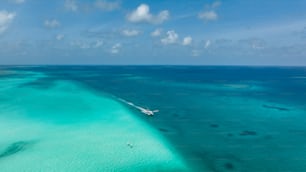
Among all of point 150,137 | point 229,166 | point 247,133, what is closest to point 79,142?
point 150,137

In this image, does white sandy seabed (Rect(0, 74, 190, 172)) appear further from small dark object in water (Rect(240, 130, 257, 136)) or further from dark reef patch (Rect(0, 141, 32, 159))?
small dark object in water (Rect(240, 130, 257, 136))

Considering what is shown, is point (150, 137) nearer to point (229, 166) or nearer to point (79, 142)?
point (79, 142)

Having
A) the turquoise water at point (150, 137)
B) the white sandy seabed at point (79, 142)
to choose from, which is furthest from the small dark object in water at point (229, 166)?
the white sandy seabed at point (79, 142)

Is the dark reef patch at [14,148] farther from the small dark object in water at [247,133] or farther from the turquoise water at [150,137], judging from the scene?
the small dark object in water at [247,133]

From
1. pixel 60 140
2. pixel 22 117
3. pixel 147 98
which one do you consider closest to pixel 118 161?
pixel 60 140

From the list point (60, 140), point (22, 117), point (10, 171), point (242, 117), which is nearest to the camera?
point (10, 171)

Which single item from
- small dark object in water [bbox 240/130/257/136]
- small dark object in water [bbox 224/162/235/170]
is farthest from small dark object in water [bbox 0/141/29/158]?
small dark object in water [bbox 240/130/257/136]

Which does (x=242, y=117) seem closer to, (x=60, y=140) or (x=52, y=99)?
(x=60, y=140)

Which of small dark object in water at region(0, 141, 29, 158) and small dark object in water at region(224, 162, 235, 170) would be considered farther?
small dark object in water at region(0, 141, 29, 158)
